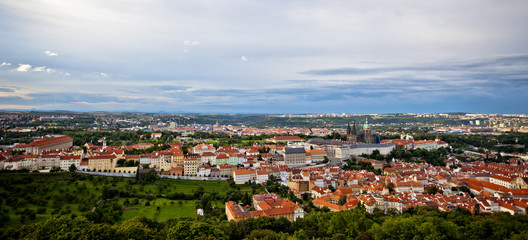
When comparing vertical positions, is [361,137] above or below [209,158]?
above

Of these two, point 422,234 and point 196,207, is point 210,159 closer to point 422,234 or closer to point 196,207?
point 196,207

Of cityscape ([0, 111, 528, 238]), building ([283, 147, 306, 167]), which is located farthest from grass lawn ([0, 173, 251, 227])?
building ([283, 147, 306, 167])

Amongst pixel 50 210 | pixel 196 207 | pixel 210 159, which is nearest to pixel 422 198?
pixel 196 207

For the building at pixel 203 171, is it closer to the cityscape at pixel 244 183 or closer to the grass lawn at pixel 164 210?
the cityscape at pixel 244 183

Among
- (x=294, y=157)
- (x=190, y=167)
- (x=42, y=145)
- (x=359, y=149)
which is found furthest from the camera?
(x=359, y=149)


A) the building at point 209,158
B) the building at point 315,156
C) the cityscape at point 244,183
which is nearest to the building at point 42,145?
the cityscape at point 244,183

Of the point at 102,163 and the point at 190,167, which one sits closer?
the point at 102,163

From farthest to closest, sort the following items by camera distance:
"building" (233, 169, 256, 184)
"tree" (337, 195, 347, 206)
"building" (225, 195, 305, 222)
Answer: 1. "building" (233, 169, 256, 184)
2. "tree" (337, 195, 347, 206)
3. "building" (225, 195, 305, 222)

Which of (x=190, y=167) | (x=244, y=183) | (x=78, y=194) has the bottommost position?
(x=244, y=183)

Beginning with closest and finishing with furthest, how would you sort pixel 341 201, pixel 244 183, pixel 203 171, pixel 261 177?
pixel 341 201 → pixel 244 183 → pixel 261 177 → pixel 203 171

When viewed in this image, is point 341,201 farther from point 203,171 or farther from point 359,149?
point 359,149

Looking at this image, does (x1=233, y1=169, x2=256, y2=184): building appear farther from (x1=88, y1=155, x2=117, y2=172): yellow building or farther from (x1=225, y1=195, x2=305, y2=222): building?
(x1=88, y1=155, x2=117, y2=172): yellow building

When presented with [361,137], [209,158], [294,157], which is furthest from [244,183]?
[361,137]
